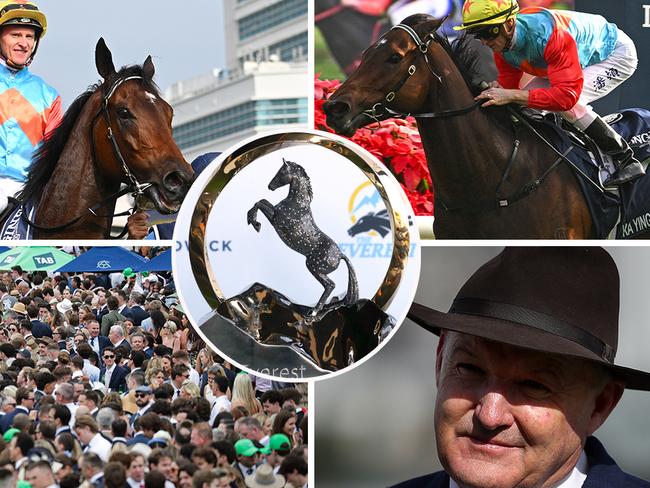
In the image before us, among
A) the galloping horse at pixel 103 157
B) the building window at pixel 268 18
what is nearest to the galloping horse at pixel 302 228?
the galloping horse at pixel 103 157

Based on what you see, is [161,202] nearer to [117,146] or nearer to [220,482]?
[117,146]

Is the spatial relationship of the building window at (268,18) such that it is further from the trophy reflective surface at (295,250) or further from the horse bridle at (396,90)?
the trophy reflective surface at (295,250)

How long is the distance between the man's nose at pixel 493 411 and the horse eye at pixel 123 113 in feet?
12.8

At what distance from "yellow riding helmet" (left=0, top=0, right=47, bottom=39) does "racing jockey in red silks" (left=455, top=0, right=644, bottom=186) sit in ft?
6.95

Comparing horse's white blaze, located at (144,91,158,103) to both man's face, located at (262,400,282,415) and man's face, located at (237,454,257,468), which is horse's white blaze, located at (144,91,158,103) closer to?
man's face, located at (262,400,282,415)

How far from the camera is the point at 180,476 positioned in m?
5.54

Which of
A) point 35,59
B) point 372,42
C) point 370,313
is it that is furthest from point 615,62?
point 35,59

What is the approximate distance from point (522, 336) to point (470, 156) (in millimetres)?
3463

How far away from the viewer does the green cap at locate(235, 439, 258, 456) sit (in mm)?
5676

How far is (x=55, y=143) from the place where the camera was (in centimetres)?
564

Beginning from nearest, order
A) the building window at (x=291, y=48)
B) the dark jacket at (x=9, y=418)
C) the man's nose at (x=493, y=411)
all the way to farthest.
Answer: the man's nose at (x=493, y=411), the dark jacket at (x=9, y=418), the building window at (x=291, y=48)

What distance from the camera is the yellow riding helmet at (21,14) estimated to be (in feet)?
17.8

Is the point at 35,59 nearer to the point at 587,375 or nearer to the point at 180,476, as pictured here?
the point at 180,476

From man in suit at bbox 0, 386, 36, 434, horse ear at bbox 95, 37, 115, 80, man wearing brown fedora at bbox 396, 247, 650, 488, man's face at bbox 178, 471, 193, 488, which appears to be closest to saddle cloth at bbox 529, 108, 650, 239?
horse ear at bbox 95, 37, 115, 80
